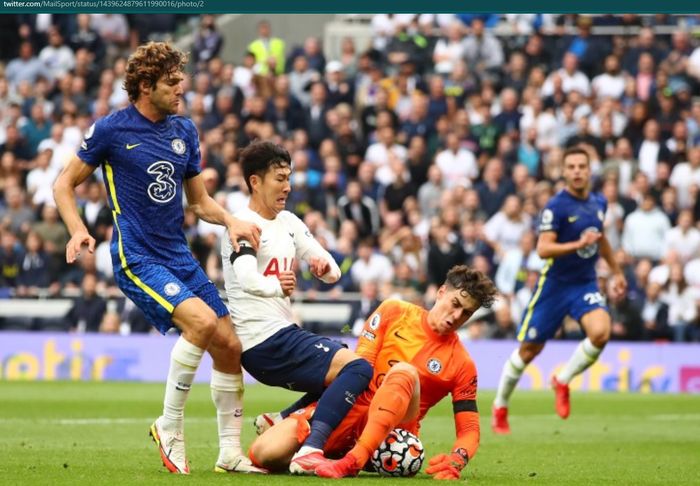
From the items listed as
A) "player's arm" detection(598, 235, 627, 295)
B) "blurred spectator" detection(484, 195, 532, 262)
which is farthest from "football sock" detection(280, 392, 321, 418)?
"blurred spectator" detection(484, 195, 532, 262)

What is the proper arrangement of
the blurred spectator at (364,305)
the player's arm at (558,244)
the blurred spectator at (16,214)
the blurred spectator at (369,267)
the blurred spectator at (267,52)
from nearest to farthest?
the player's arm at (558,244)
the blurred spectator at (364,305)
the blurred spectator at (369,267)
the blurred spectator at (16,214)
the blurred spectator at (267,52)

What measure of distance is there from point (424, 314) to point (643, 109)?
15.6 meters

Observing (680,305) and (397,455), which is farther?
(680,305)

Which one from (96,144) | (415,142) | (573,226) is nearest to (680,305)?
(415,142)

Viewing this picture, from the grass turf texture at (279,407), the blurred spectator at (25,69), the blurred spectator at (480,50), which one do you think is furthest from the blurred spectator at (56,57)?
the grass turf texture at (279,407)

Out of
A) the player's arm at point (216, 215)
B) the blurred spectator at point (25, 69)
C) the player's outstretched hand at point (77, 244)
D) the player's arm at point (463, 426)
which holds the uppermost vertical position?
the blurred spectator at point (25, 69)

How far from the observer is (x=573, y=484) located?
28.1 feet

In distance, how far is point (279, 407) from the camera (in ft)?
52.9

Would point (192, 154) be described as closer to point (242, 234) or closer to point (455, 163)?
point (242, 234)

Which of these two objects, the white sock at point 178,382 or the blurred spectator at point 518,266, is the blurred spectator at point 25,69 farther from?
the white sock at point 178,382

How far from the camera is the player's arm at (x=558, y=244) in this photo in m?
13.3

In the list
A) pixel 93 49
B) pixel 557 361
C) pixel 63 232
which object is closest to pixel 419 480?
pixel 557 361

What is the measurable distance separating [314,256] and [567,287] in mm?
5721

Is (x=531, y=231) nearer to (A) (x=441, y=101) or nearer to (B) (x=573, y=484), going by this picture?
(A) (x=441, y=101)
